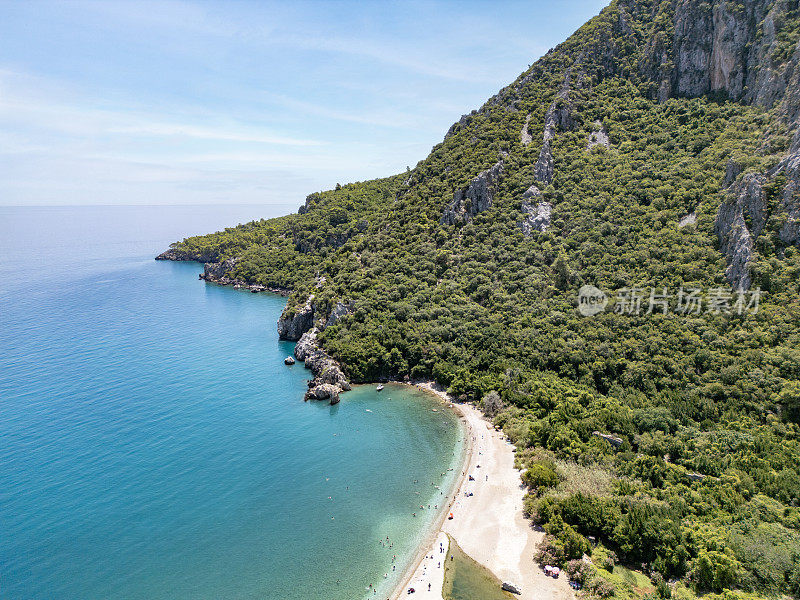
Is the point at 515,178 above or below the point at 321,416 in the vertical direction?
above

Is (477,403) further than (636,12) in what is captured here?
No

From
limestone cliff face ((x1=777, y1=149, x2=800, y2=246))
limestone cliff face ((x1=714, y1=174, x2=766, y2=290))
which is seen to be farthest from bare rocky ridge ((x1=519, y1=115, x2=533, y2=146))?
limestone cliff face ((x1=777, y1=149, x2=800, y2=246))

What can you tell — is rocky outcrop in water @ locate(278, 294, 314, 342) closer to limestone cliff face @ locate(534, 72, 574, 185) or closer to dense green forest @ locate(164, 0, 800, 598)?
dense green forest @ locate(164, 0, 800, 598)

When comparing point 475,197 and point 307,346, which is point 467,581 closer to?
point 307,346

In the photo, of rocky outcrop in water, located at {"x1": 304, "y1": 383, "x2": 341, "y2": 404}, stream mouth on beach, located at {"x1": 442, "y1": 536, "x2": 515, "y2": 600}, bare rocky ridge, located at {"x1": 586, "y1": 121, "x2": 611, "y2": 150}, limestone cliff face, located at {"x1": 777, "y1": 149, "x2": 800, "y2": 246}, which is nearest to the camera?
stream mouth on beach, located at {"x1": 442, "y1": 536, "x2": 515, "y2": 600}

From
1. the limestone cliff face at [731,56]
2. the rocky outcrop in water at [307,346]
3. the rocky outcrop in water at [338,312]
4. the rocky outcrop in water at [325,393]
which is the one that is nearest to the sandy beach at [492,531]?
the rocky outcrop in water at [325,393]

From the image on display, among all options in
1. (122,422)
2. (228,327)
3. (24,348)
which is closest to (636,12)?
(228,327)

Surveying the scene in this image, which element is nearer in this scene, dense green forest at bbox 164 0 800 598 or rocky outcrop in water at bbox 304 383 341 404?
dense green forest at bbox 164 0 800 598

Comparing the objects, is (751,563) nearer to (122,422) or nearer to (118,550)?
(118,550)
